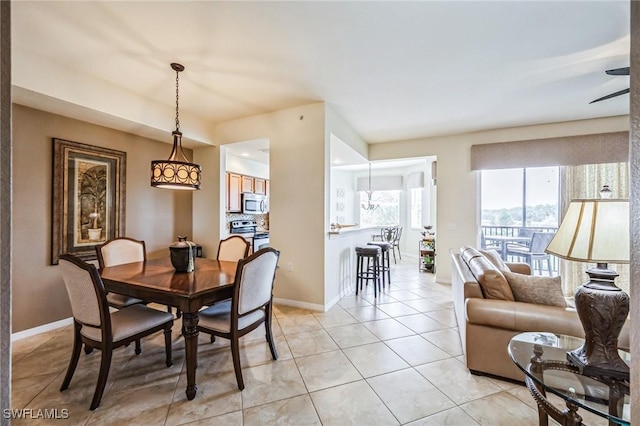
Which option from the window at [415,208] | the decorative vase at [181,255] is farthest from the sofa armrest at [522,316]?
the window at [415,208]

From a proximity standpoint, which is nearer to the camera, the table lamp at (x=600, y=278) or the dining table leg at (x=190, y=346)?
the table lamp at (x=600, y=278)

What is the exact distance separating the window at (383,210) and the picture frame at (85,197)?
21.8 feet

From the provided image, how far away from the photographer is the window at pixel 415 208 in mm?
7690

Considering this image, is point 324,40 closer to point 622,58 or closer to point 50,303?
point 622,58

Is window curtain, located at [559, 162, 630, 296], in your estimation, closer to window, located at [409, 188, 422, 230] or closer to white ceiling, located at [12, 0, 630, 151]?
white ceiling, located at [12, 0, 630, 151]

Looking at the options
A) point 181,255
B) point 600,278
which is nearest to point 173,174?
point 181,255

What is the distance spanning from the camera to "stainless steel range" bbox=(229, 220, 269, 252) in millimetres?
5418

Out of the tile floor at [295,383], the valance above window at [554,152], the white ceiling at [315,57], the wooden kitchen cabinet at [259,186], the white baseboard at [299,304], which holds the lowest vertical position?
the tile floor at [295,383]

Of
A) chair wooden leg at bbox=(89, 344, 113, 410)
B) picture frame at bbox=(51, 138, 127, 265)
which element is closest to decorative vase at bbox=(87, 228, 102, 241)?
picture frame at bbox=(51, 138, 127, 265)

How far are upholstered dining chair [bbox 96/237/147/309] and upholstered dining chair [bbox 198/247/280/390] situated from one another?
103cm

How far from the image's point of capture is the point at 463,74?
113 inches

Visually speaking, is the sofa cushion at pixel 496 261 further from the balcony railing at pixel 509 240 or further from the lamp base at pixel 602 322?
the lamp base at pixel 602 322

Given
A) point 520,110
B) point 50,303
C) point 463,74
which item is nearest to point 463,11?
point 463,74

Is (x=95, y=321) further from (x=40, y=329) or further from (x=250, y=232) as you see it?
(x=250, y=232)
